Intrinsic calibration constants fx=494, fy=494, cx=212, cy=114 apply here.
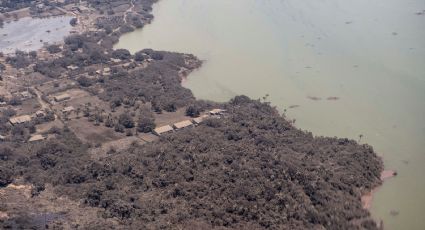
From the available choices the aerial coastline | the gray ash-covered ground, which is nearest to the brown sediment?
the aerial coastline

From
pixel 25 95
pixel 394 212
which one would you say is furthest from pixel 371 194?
pixel 25 95

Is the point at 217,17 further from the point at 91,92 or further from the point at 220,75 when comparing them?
the point at 91,92

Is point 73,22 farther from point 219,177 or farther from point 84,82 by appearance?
point 219,177

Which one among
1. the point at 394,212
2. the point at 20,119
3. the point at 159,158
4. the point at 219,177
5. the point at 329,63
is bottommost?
the point at 394,212

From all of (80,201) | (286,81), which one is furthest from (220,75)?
(80,201)

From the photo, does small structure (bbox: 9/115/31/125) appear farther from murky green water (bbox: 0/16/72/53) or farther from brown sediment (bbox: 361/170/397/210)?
brown sediment (bbox: 361/170/397/210)

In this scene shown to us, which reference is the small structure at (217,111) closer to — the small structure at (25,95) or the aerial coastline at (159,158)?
the aerial coastline at (159,158)
